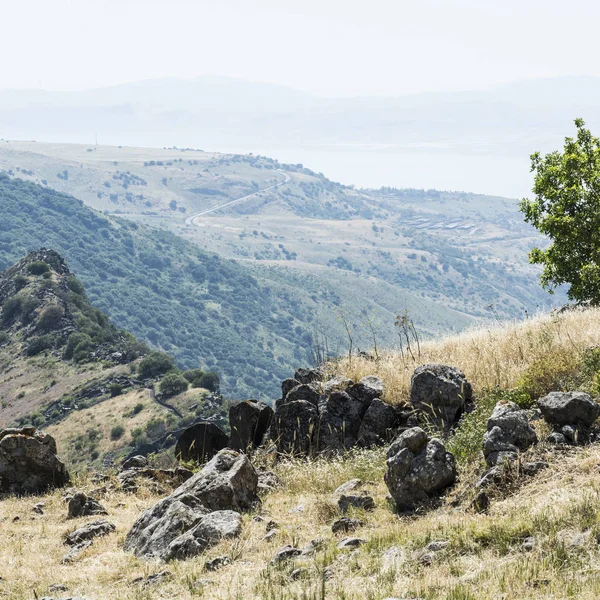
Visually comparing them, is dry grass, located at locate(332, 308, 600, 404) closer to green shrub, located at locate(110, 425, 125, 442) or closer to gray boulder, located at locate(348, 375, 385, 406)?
gray boulder, located at locate(348, 375, 385, 406)

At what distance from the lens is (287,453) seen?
11.8 metres

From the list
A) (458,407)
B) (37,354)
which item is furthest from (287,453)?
(37,354)

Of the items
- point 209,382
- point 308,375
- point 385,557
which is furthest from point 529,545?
point 209,382

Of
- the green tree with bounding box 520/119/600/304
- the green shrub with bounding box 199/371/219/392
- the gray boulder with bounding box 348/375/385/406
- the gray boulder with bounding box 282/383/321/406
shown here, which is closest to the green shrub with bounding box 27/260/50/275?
the green shrub with bounding box 199/371/219/392

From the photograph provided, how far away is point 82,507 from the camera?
10.1 meters

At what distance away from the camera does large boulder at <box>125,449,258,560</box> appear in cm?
780

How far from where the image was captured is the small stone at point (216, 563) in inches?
278

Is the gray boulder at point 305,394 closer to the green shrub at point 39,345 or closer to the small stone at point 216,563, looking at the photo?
the small stone at point 216,563

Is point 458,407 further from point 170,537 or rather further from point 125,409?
point 125,409

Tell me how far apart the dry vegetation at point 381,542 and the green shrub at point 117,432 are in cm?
6519

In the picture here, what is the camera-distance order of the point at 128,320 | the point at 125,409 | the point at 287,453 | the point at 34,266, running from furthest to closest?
the point at 128,320 < the point at 34,266 < the point at 125,409 < the point at 287,453

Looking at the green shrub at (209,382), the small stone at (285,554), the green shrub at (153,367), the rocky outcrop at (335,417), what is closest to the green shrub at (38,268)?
the green shrub at (153,367)

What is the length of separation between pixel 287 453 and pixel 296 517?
3.14m

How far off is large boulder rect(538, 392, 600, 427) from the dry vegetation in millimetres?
440
